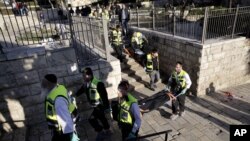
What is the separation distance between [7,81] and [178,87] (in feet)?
15.3

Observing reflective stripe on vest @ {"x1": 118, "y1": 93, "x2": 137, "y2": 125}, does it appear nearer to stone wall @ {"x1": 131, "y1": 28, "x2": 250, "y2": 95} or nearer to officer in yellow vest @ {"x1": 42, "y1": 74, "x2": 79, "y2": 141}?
officer in yellow vest @ {"x1": 42, "y1": 74, "x2": 79, "y2": 141}

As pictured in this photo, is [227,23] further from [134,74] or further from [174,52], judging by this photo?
[134,74]

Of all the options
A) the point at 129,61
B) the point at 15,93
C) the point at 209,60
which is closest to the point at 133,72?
the point at 129,61

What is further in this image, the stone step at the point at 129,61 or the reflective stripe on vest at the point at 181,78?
the stone step at the point at 129,61

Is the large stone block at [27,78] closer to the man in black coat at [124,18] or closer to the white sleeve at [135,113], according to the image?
the white sleeve at [135,113]

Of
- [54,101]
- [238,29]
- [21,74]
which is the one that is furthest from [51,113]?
[238,29]

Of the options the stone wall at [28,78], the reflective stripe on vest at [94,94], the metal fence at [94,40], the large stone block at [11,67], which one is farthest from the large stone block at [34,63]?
the reflective stripe on vest at [94,94]

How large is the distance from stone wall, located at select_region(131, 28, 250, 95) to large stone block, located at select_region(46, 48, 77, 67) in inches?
175

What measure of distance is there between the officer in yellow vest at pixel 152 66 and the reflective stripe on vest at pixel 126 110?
13.4 ft

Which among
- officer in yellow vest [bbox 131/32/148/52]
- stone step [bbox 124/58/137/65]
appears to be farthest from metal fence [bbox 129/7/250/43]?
stone step [bbox 124/58/137/65]

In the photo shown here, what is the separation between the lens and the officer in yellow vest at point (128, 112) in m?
3.45

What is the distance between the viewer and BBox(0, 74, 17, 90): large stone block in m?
4.82

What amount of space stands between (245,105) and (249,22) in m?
3.53

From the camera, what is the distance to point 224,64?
7.65 metres
